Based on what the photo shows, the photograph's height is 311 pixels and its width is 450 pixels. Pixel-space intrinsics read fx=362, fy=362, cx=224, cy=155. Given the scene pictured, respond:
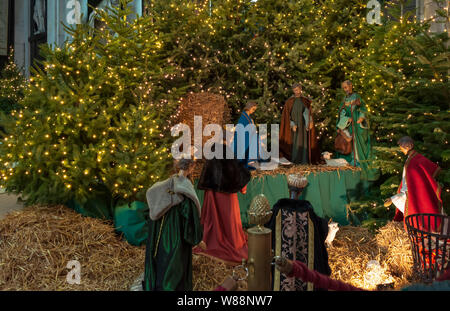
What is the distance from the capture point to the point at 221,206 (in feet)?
17.7

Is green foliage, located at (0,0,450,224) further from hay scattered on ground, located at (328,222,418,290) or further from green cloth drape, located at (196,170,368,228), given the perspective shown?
hay scattered on ground, located at (328,222,418,290)

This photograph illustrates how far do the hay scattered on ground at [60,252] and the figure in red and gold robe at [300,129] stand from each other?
14.0ft

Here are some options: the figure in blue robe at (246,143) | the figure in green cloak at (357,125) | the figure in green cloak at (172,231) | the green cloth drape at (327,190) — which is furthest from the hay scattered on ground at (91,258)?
the figure in blue robe at (246,143)

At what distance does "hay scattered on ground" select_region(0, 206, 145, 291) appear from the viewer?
4.43m

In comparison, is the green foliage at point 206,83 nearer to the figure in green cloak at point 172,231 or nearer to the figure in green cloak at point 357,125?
the figure in green cloak at point 357,125

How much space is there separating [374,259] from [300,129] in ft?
11.0

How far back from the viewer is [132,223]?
17.4 ft

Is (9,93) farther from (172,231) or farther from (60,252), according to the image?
(172,231)

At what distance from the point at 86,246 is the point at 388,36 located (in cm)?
667

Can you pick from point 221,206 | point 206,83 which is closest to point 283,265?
point 221,206

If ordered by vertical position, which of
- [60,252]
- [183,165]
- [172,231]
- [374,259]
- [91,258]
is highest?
[183,165]

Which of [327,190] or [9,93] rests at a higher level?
[9,93]

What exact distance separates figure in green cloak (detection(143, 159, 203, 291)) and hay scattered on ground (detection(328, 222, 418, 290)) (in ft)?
7.47
